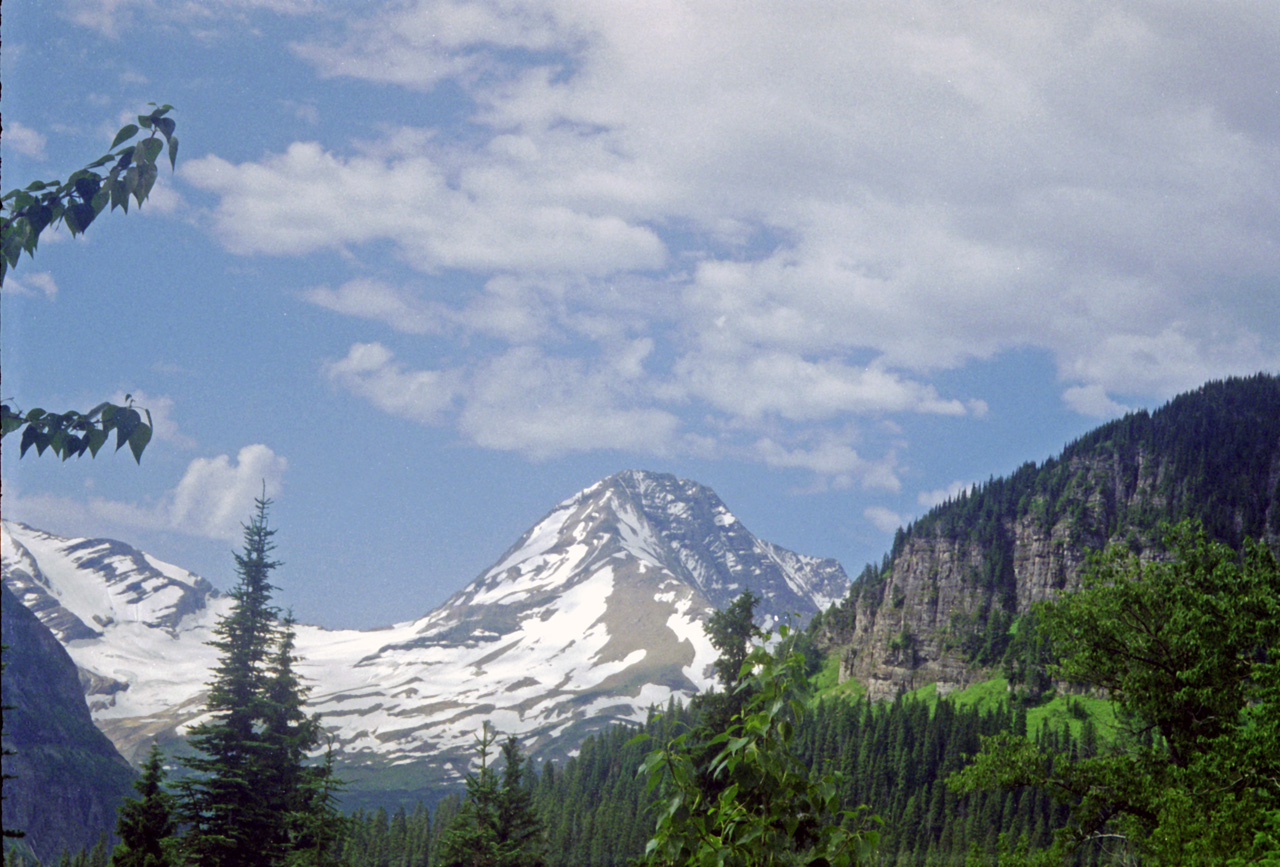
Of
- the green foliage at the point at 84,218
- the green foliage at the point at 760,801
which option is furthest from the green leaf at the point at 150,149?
the green foliage at the point at 760,801

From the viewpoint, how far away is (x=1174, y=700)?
84.3 feet

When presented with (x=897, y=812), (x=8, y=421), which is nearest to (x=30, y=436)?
(x=8, y=421)

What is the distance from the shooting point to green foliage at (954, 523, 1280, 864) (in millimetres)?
22828

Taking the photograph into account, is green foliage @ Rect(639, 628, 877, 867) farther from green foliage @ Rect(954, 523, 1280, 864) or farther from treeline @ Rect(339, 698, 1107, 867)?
treeline @ Rect(339, 698, 1107, 867)

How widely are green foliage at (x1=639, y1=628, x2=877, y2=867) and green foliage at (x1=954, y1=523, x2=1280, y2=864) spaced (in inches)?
805

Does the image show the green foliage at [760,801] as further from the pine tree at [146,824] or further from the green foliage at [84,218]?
the pine tree at [146,824]

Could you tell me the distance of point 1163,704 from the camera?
26.3 m

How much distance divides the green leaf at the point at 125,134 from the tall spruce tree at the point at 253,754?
102 feet

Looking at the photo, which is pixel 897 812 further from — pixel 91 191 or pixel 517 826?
pixel 91 191

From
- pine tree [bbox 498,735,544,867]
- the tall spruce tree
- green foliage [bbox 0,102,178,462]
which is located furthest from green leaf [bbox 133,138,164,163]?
pine tree [bbox 498,735,544,867]

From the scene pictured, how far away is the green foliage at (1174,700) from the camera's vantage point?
899 inches

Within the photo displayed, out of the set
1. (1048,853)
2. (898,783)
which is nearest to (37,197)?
(1048,853)

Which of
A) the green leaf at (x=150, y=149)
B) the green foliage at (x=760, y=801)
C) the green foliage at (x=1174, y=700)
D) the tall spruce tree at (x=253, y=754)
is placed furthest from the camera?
the tall spruce tree at (x=253, y=754)

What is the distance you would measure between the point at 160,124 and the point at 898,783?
198m
